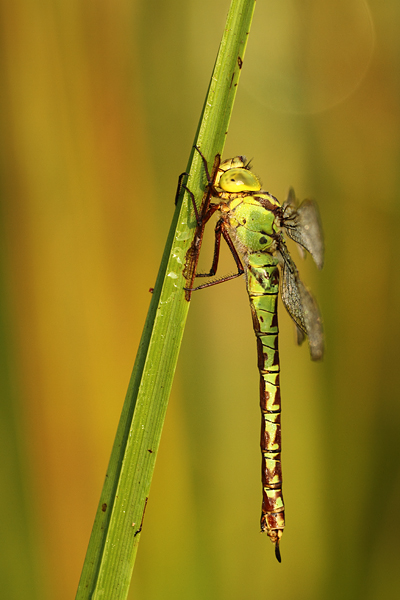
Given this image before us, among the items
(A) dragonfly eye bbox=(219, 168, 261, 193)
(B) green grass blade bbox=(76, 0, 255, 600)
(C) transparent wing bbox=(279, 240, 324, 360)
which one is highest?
(A) dragonfly eye bbox=(219, 168, 261, 193)

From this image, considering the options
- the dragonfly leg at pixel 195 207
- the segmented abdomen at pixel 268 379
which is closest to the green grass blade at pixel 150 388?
the dragonfly leg at pixel 195 207

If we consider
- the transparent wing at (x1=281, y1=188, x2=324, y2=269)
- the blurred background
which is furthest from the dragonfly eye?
the blurred background

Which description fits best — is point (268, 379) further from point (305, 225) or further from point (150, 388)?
point (150, 388)

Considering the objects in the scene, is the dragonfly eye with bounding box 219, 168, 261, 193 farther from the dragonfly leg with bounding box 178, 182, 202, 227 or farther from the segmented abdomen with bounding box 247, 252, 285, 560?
the dragonfly leg with bounding box 178, 182, 202, 227

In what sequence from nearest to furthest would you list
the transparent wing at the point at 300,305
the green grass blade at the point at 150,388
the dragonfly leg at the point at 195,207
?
the green grass blade at the point at 150,388
the dragonfly leg at the point at 195,207
the transparent wing at the point at 300,305

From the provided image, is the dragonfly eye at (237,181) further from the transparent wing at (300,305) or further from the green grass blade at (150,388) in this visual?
the green grass blade at (150,388)

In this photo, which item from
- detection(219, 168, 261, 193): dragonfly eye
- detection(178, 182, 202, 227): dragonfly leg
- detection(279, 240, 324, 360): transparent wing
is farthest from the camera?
detection(279, 240, 324, 360): transparent wing
